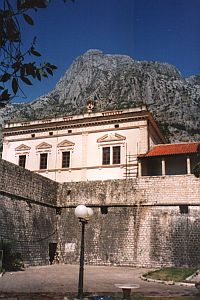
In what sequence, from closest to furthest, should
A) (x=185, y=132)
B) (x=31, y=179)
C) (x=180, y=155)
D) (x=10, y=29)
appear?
1. (x=10, y=29)
2. (x=31, y=179)
3. (x=180, y=155)
4. (x=185, y=132)

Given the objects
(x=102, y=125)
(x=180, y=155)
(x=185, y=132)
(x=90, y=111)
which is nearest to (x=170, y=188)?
(x=180, y=155)

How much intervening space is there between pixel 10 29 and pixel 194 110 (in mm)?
49279

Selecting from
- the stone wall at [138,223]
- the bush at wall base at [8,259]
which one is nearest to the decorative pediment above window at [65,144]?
the stone wall at [138,223]

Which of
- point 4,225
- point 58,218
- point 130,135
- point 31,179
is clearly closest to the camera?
point 4,225

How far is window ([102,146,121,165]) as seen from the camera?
2378 centimetres

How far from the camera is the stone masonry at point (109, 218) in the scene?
601 inches

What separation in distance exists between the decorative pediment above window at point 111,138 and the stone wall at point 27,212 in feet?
23.9

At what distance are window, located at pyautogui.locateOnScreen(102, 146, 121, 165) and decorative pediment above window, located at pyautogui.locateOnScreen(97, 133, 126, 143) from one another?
0.57m

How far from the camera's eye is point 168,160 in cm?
2236

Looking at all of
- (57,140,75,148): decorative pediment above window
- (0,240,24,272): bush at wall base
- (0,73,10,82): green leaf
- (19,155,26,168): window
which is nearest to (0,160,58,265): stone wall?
(0,240,24,272): bush at wall base

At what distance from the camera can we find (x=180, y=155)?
21.0 metres

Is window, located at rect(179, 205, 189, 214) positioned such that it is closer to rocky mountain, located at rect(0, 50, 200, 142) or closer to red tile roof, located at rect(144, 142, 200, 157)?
red tile roof, located at rect(144, 142, 200, 157)

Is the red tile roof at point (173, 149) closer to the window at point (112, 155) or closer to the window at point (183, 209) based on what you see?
the window at point (112, 155)

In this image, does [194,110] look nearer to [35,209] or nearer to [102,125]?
[102,125]
